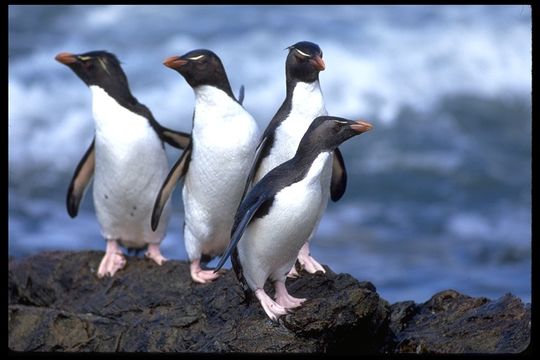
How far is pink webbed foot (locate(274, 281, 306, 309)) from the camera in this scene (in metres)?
5.34

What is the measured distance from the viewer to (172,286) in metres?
6.34

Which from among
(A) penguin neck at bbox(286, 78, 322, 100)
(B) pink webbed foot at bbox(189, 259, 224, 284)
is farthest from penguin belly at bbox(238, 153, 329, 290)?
(B) pink webbed foot at bbox(189, 259, 224, 284)

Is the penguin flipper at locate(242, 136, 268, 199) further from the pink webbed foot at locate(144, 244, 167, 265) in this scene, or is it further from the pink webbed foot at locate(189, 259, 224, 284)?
the pink webbed foot at locate(144, 244, 167, 265)

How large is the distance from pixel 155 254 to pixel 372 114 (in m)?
8.63

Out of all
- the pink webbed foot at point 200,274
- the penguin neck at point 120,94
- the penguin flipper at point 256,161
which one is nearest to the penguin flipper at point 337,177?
the penguin flipper at point 256,161

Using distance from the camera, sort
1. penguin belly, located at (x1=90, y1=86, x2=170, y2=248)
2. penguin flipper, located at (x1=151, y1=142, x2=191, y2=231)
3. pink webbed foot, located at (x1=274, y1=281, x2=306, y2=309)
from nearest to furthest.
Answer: pink webbed foot, located at (x1=274, y1=281, x2=306, y2=309)
penguin flipper, located at (x1=151, y1=142, x2=191, y2=231)
penguin belly, located at (x1=90, y1=86, x2=170, y2=248)

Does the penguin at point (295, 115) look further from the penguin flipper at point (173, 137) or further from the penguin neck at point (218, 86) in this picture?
the penguin flipper at point (173, 137)

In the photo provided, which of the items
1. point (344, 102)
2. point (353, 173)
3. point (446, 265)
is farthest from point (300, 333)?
point (344, 102)

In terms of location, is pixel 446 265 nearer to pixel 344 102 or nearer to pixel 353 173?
A: pixel 353 173

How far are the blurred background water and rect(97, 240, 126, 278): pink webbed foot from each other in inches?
114

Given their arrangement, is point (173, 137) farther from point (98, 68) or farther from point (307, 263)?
point (307, 263)

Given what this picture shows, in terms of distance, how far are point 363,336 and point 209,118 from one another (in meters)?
1.46

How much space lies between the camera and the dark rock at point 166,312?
519 centimetres

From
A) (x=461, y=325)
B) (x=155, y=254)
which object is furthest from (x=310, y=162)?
(x=155, y=254)
